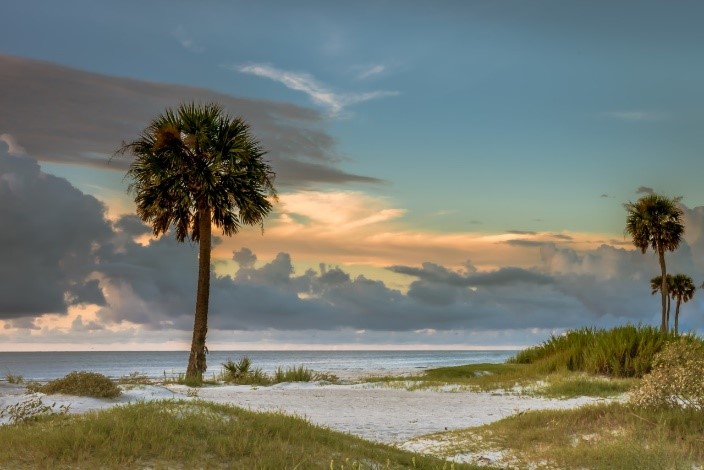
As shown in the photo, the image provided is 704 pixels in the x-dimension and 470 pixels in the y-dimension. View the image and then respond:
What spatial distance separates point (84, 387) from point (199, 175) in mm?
12801

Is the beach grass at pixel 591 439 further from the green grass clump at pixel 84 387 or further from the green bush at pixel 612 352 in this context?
the green bush at pixel 612 352

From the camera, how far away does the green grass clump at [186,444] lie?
29.8 ft

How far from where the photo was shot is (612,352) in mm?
26156

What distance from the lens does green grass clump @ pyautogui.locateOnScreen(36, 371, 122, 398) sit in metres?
18.0

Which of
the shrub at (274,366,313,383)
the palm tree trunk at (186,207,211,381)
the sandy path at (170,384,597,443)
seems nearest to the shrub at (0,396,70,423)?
the sandy path at (170,384,597,443)

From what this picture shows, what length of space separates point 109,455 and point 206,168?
70.4ft

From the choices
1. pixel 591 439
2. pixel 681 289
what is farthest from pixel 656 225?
pixel 591 439

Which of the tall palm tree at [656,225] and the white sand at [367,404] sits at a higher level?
the tall palm tree at [656,225]

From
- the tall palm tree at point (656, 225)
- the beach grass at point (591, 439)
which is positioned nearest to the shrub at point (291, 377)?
the beach grass at point (591, 439)

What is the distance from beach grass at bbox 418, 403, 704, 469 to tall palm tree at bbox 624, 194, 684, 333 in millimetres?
49350

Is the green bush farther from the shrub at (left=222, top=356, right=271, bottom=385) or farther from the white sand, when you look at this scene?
the shrub at (left=222, top=356, right=271, bottom=385)

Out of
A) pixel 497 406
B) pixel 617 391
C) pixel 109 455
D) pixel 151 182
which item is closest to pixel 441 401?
pixel 497 406

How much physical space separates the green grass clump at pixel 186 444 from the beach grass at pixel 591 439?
1.87 meters

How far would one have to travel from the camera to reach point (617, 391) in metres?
21.5
